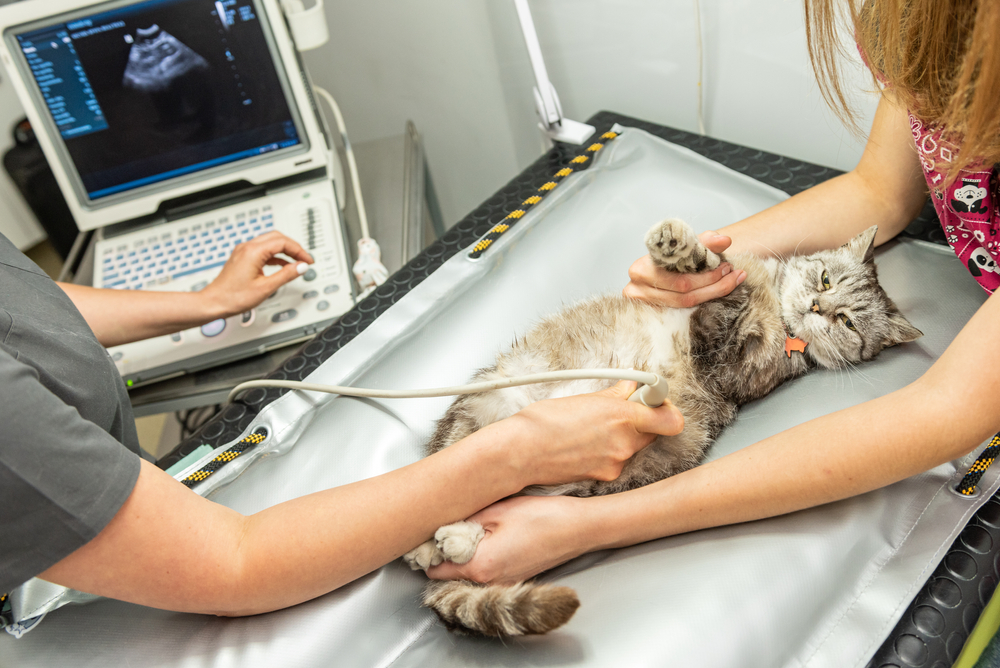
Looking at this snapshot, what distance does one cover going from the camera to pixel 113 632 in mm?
774

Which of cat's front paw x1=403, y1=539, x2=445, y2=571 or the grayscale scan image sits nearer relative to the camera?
cat's front paw x1=403, y1=539, x2=445, y2=571

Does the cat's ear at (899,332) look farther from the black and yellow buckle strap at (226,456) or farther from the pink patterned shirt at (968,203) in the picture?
the black and yellow buckle strap at (226,456)

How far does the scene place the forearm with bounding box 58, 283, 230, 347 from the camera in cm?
122

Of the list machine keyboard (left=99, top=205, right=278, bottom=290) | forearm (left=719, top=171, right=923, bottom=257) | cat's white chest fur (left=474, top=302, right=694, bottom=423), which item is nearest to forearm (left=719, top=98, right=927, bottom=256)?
forearm (left=719, top=171, right=923, bottom=257)

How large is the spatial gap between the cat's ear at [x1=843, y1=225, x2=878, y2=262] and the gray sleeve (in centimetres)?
118

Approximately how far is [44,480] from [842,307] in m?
1.20

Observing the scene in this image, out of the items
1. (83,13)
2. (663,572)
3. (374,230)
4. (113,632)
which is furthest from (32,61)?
(663,572)

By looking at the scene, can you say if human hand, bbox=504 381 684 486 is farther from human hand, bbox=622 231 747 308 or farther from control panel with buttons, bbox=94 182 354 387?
control panel with buttons, bbox=94 182 354 387

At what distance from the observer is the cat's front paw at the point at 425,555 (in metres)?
0.82

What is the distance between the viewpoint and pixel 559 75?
197cm

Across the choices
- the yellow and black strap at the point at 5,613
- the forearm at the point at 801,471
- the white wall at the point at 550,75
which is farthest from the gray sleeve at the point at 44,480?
the white wall at the point at 550,75

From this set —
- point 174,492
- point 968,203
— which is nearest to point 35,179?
point 174,492

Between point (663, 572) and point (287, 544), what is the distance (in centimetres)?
48

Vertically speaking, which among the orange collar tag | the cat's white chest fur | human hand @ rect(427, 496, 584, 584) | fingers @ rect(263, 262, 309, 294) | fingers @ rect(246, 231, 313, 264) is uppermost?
fingers @ rect(246, 231, 313, 264)
